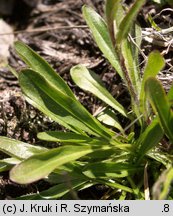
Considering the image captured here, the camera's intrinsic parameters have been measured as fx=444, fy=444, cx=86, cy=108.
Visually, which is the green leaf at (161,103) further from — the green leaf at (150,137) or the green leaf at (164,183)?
→ the green leaf at (164,183)

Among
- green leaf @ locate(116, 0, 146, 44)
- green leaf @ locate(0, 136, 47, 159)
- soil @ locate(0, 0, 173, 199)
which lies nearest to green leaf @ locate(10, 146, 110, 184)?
green leaf @ locate(0, 136, 47, 159)

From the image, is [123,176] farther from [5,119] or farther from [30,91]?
[5,119]

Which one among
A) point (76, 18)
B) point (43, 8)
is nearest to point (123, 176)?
point (76, 18)

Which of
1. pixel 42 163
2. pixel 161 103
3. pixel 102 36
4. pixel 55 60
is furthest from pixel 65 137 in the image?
pixel 55 60

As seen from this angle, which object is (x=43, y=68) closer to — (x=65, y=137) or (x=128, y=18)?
(x=65, y=137)

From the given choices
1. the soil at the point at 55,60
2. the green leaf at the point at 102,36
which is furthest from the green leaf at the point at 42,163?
the green leaf at the point at 102,36

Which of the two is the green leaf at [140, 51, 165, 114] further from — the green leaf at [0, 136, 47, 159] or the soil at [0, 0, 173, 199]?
the green leaf at [0, 136, 47, 159]
